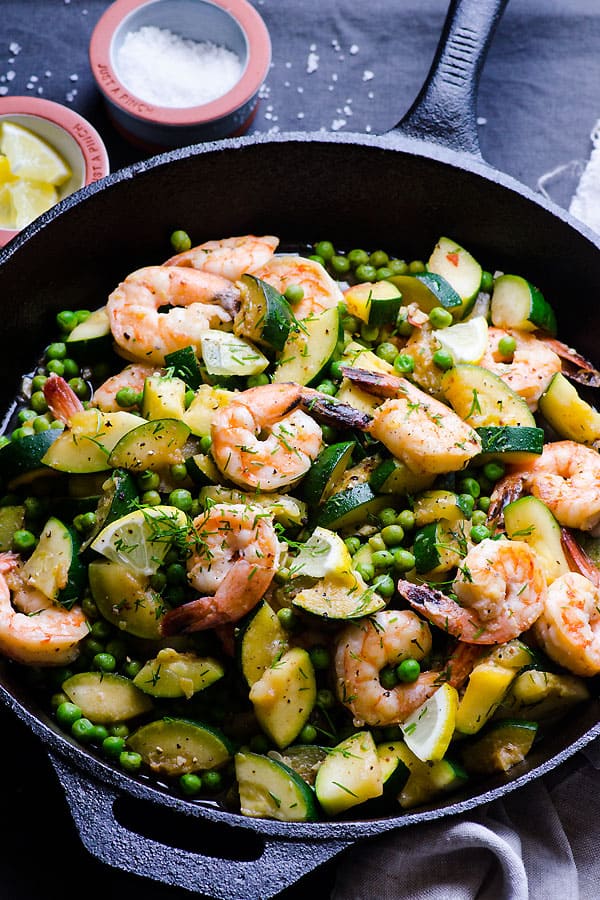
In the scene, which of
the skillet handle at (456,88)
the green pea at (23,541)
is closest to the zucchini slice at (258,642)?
the green pea at (23,541)

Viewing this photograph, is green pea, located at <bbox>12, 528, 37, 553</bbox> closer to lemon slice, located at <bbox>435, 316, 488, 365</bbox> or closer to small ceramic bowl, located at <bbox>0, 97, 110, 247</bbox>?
lemon slice, located at <bbox>435, 316, 488, 365</bbox>

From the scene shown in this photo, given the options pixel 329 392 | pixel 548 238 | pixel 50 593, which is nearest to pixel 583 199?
pixel 548 238

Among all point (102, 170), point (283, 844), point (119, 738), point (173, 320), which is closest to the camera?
point (283, 844)

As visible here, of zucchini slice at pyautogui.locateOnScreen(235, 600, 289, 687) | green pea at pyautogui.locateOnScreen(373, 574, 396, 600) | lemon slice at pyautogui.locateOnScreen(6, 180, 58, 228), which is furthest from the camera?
lemon slice at pyautogui.locateOnScreen(6, 180, 58, 228)

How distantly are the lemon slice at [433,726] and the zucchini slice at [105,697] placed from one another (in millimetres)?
861

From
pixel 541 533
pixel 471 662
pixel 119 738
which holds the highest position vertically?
pixel 541 533

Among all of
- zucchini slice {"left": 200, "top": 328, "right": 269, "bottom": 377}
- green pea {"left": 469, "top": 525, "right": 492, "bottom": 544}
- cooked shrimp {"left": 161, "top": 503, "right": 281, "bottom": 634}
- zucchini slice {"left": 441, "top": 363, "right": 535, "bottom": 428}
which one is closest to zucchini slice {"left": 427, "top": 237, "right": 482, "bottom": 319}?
zucchini slice {"left": 441, "top": 363, "right": 535, "bottom": 428}

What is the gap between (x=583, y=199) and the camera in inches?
181

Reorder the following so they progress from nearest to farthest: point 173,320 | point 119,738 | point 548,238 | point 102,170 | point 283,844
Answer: point 283,844, point 119,738, point 173,320, point 548,238, point 102,170

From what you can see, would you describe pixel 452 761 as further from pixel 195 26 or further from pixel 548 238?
pixel 195 26

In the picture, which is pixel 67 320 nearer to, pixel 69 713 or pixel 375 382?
pixel 375 382

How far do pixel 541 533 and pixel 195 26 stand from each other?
3.00 metres

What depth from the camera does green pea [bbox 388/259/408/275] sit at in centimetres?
398

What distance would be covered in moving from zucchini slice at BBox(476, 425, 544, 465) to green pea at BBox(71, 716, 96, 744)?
162 cm
